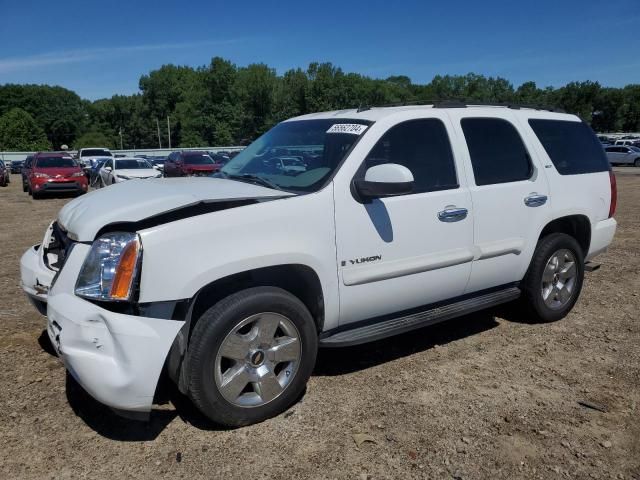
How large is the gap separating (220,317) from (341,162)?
1.30 m

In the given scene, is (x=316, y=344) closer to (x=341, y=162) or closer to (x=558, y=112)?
(x=341, y=162)

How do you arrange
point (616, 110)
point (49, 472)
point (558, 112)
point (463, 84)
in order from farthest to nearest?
point (463, 84), point (616, 110), point (558, 112), point (49, 472)

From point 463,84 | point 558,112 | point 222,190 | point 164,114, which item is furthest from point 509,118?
point 463,84

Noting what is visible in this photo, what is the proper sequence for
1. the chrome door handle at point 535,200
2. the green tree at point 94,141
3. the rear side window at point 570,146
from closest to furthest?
1. the chrome door handle at point 535,200
2. the rear side window at point 570,146
3. the green tree at point 94,141

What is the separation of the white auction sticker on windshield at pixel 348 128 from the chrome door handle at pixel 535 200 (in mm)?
1649

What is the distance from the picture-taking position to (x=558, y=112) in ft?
16.8

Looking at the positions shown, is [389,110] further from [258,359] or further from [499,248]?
[258,359]

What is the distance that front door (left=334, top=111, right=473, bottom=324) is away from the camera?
340 centimetres

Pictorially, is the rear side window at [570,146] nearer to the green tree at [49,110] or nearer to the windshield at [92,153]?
the windshield at [92,153]

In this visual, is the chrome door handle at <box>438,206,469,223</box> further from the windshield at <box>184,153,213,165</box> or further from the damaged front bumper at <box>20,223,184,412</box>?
the windshield at <box>184,153,213,165</box>

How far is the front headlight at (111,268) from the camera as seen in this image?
269 cm

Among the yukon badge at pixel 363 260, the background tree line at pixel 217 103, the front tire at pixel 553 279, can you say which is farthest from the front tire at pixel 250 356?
the background tree line at pixel 217 103

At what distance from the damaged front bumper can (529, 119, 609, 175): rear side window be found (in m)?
3.69

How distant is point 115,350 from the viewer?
269 cm
